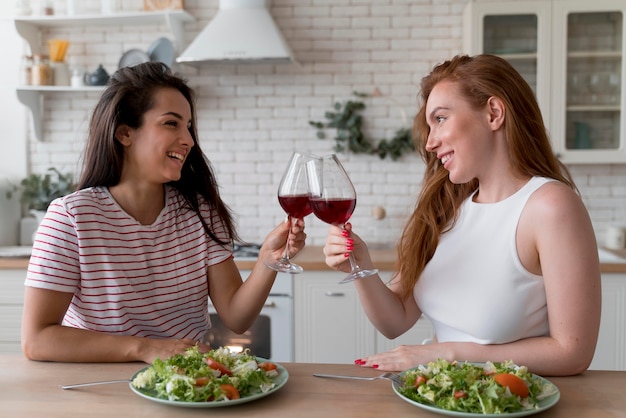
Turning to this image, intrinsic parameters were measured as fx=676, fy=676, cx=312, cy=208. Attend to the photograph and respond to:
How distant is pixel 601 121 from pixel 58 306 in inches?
114

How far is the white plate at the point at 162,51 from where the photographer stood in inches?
150

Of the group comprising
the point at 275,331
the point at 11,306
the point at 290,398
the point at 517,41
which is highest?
the point at 517,41

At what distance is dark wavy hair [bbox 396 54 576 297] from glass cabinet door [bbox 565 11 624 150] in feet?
6.25

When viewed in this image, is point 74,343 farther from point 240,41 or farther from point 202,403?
point 240,41

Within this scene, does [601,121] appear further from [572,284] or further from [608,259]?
[572,284]

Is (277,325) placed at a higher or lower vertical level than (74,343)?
lower

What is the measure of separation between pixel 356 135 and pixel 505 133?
216cm

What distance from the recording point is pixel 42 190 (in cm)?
390

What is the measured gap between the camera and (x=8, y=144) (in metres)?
4.07

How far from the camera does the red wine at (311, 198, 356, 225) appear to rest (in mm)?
1438

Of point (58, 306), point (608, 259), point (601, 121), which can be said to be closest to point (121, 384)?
point (58, 306)

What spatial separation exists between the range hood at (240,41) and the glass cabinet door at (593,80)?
146 cm

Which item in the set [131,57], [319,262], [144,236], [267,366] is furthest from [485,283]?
[131,57]

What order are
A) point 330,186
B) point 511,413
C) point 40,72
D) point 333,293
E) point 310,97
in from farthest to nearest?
1. point 310,97
2. point 40,72
3. point 333,293
4. point 330,186
5. point 511,413
